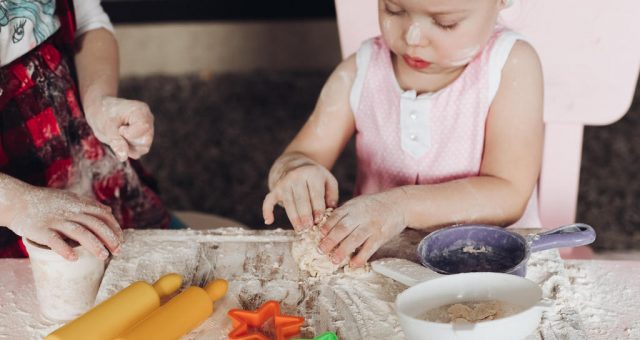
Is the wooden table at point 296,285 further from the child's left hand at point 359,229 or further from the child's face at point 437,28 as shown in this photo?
the child's face at point 437,28

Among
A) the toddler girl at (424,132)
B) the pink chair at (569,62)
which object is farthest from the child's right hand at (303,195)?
the pink chair at (569,62)

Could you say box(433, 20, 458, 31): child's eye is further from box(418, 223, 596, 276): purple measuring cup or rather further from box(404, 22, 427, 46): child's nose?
box(418, 223, 596, 276): purple measuring cup

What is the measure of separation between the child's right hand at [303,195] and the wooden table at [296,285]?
0.11ft

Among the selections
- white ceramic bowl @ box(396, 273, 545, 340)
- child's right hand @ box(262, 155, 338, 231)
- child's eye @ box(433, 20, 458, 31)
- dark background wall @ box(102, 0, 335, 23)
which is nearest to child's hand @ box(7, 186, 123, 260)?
child's right hand @ box(262, 155, 338, 231)

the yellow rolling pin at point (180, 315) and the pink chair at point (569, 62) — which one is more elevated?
the pink chair at point (569, 62)

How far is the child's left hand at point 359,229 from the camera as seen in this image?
1.07 metres

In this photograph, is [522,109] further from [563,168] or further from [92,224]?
[92,224]

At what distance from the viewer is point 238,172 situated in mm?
2771

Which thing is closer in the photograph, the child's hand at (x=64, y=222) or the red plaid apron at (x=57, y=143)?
the child's hand at (x=64, y=222)

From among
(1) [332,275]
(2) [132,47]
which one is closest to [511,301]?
(1) [332,275]

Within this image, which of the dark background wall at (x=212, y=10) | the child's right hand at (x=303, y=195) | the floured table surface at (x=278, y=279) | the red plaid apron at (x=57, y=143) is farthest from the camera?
the dark background wall at (x=212, y=10)

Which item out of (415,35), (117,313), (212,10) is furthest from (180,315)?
(212,10)

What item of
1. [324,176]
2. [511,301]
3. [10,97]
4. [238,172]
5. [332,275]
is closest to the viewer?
[511,301]

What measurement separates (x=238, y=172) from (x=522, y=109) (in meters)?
1.61
